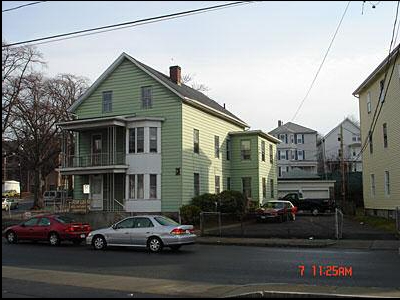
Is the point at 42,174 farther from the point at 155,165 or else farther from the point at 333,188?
the point at 333,188

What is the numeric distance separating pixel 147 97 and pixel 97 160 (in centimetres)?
585

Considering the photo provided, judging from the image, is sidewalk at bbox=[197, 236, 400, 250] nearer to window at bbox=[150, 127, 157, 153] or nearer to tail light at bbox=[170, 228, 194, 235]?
tail light at bbox=[170, 228, 194, 235]

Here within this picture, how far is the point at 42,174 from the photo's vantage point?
2299 inches

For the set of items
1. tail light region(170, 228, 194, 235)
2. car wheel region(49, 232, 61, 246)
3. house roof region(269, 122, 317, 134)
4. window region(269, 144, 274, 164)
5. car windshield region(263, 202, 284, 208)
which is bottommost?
car wheel region(49, 232, 61, 246)

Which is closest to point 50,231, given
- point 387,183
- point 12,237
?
point 12,237

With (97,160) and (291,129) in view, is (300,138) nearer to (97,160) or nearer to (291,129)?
(291,129)

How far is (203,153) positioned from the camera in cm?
3550

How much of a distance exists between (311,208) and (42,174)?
106 ft

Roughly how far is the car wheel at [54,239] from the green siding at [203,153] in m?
10.2

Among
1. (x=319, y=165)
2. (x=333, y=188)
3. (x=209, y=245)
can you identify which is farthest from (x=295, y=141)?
(x=209, y=245)

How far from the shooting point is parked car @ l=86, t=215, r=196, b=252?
19.0 meters

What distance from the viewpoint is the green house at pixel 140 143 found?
3200 cm

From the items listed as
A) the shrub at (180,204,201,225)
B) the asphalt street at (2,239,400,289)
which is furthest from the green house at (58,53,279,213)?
the asphalt street at (2,239,400,289)

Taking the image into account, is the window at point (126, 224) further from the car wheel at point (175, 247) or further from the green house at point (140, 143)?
the green house at point (140, 143)
